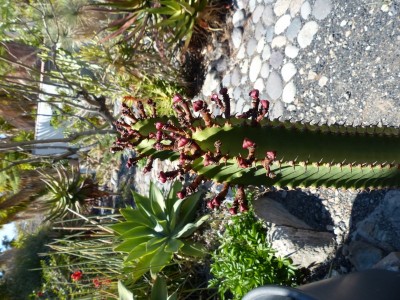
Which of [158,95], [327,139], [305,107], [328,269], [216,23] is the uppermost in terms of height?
[216,23]

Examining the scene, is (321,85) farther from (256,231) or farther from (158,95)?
(158,95)

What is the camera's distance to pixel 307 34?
10.8 ft

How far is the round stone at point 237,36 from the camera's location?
13.0 feet

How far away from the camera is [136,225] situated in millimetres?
3576

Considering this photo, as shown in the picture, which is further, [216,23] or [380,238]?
[216,23]

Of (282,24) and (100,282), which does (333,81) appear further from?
(100,282)

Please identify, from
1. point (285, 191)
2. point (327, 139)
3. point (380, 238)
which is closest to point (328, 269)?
point (380, 238)

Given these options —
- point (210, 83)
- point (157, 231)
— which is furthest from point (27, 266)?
point (210, 83)

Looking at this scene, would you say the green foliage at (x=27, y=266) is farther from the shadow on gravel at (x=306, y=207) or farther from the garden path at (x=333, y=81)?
the shadow on gravel at (x=306, y=207)

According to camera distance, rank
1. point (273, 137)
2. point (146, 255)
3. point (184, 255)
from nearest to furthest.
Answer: point (273, 137)
point (146, 255)
point (184, 255)

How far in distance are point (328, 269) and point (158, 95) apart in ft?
8.16

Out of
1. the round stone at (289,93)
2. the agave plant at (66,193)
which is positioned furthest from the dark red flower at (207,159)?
the agave plant at (66,193)

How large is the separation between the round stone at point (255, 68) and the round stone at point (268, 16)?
0.27 m

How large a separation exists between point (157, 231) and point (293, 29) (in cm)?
176
